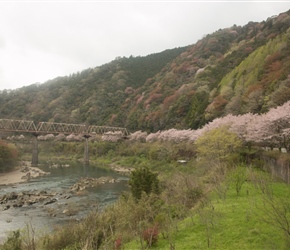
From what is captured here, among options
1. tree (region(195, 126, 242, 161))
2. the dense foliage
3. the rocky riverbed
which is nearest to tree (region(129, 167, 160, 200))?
tree (region(195, 126, 242, 161))

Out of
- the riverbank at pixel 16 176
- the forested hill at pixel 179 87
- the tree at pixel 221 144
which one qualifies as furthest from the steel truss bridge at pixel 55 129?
the tree at pixel 221 144

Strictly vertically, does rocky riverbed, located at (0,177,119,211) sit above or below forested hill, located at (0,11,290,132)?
below

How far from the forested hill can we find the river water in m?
20.5

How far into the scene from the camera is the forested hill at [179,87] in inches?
1736

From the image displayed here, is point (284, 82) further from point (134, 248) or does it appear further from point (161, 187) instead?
point (134, 248)

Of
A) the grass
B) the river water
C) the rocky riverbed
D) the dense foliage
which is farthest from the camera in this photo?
the dense foliage

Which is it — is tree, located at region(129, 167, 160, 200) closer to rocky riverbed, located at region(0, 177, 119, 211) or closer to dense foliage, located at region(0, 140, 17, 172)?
rocky riverbed, located at region(0, 177, 119, 211)

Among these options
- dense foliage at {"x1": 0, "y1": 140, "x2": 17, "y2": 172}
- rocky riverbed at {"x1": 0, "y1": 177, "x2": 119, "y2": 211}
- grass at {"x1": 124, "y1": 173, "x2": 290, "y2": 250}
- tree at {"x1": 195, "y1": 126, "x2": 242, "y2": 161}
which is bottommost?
rocky riverbed at {"x1": 0, "y1": 177, "x2": 119, "y2": 211}

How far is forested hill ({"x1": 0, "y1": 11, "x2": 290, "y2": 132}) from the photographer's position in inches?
1736

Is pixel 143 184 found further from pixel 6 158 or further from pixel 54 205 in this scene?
pixel 6 158

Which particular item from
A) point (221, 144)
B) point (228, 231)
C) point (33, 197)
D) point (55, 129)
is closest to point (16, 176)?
point (33, 197)

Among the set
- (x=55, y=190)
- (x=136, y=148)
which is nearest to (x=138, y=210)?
(x=55, y=190)

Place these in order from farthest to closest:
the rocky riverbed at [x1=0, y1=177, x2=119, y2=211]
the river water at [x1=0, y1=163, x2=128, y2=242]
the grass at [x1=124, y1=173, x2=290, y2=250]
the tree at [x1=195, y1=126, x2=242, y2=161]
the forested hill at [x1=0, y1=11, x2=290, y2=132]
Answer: the forested hill at [x1=0, y1=11, x2=290, y2=132] < the tree at [x1=195, y1=126, x2=242, y2=161] < the rocky riverbed at [x1=0, y1=177, x2=119, y2=211] < the river water at [x1=0, y1=163, x2=128, y2=242] < the grass at [x1=124, y1=173, x2=290, y2=250]

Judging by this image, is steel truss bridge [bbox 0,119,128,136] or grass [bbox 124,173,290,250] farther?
steel truss bridge [bbox 0,119,128,136]
